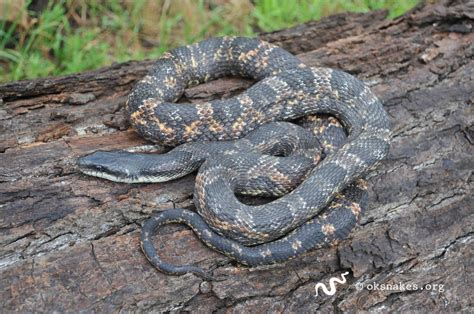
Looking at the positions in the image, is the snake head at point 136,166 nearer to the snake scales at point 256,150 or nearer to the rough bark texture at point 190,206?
the snake scales at point 256,150

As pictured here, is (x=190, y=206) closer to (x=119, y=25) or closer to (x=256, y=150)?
(x=256, y=150)

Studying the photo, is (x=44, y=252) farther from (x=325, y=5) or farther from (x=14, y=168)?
(x=325, y=5)

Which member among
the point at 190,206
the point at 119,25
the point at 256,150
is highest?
the point at 119,25

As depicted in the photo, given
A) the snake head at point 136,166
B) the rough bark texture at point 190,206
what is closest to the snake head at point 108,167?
the snake head at point 136,166

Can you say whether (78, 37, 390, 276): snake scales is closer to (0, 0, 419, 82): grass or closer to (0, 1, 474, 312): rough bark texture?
(0, 1, 474, 312): rough bark texture

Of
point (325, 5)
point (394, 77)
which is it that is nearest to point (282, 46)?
point (394, 77)

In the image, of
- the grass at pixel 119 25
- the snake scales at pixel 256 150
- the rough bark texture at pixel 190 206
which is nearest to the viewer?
the rough bark texture at pixel 190 206

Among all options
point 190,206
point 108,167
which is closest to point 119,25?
point 108,167
